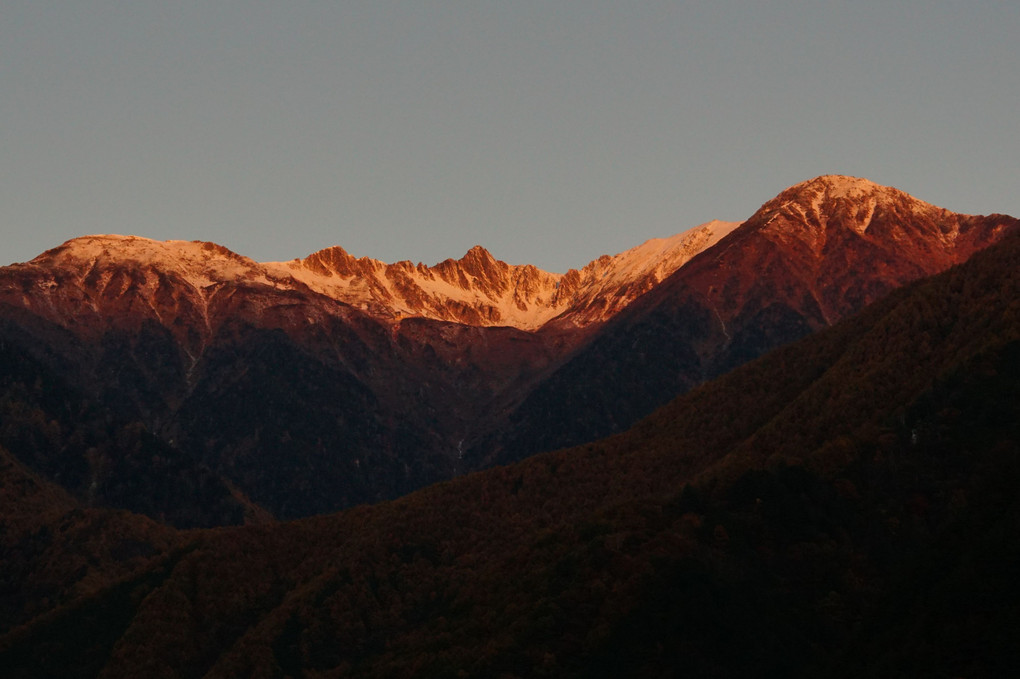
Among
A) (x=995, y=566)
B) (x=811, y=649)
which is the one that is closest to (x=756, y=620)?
(x=811, y=649)

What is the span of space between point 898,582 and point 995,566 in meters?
19.9

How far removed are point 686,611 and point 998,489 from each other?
45187 millimetres

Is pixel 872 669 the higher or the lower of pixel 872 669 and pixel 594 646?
the lower

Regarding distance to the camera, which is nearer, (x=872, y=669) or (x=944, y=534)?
(x=872, y=669)

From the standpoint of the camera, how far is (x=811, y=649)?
7382 inches

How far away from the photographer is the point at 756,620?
19362 centimetres

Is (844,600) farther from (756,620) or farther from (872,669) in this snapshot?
(872,669)

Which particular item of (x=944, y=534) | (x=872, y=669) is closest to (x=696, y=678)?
(x=872, y=669)

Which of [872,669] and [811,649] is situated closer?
[872,669]

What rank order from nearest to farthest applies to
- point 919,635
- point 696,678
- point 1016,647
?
point 1016,647 < point 919,635 < point 696,678

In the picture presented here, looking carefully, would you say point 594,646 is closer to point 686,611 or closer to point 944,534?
point 686,611

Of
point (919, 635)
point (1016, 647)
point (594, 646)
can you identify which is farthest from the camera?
point (594, 646)

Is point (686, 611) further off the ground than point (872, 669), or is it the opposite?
point (686, 611)

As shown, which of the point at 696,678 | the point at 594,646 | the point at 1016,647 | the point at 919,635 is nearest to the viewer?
the point at 1016,647
